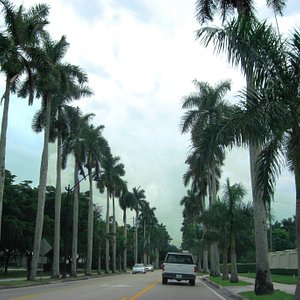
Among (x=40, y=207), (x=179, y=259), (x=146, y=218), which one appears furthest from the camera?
(x=146, y=218)

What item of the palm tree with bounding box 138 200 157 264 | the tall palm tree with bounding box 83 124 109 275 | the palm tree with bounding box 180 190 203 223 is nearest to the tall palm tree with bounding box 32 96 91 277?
the tall palm tree with bounding box 83 124 109 275

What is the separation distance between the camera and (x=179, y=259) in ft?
96.6

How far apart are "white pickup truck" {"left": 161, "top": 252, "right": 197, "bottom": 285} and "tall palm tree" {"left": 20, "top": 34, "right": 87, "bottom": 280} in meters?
9.93

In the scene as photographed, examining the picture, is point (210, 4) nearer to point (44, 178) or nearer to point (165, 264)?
point (165, 264)

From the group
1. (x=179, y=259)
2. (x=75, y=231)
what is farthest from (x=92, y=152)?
(x=179, y=259)

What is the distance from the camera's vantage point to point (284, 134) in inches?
507

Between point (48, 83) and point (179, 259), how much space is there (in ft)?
48.9

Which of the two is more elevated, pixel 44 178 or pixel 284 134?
pixel 44 178

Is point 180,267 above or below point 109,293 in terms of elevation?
above

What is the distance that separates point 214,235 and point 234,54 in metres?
23.4

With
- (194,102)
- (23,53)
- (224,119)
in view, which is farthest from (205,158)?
(194,102)

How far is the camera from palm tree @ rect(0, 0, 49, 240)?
27341 millimetres

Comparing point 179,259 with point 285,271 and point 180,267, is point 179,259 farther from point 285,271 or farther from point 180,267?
point 285,271

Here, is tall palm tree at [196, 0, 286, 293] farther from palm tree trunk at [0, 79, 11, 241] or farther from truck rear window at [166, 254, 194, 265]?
palm tree trunk at [0, 79, 11, 241]
